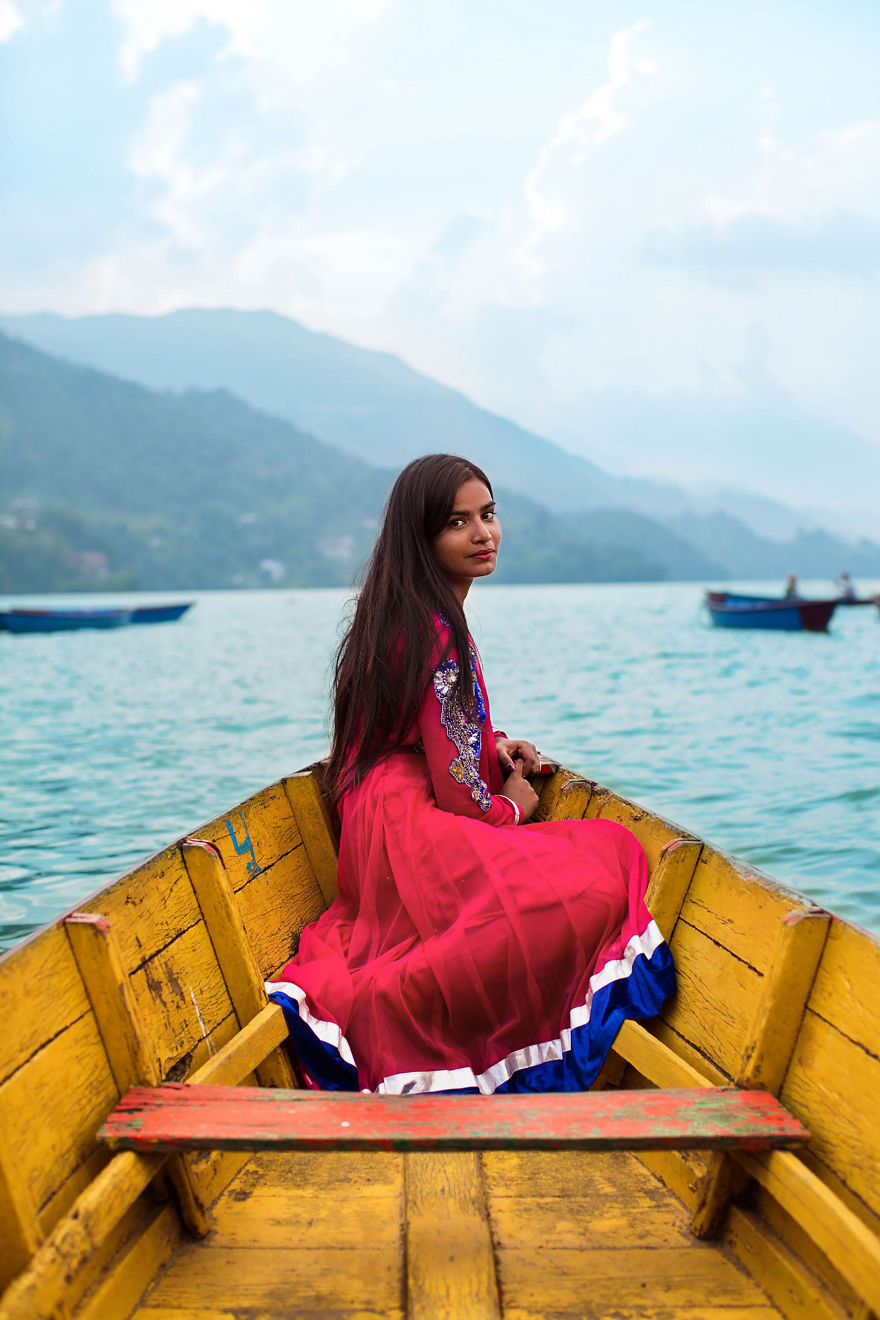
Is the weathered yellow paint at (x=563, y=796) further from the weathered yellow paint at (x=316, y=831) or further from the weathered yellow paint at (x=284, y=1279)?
the weathered yellow paint at (x=284, y=1279)

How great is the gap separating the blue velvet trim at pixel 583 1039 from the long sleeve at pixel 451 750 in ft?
1.66

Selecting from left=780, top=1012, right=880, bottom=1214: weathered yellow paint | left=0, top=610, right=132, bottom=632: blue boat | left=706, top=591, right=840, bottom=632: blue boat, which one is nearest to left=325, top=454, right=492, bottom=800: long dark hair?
left=780, top=1012, right=880, bottom=1214: weathered yellow paint

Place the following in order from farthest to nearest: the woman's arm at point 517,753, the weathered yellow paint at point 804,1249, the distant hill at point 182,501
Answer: the distant hill at point 182,501 < the woman's arm at point 517,753 < the weathered yellow paint at point 804,1249

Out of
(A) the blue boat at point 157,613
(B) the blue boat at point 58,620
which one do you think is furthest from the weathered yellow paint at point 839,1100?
(A) the blue boat at point 157,613

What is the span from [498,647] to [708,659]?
7336mm

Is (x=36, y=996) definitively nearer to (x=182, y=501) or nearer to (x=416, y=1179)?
(x=416, y=1179)

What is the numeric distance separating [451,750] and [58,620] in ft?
119

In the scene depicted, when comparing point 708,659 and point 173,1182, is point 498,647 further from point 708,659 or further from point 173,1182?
point 173,1182

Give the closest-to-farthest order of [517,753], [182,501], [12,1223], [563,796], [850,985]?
[12,1223] → [850,985] → [517,753] → [563,796] → [182,501]

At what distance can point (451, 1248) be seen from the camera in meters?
1.69

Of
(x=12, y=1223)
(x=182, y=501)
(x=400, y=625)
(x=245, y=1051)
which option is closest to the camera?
(x=12, y=1223)

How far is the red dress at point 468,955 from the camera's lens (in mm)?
2137

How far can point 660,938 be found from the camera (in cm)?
227

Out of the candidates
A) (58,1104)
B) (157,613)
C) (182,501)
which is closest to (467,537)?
(58,1104)
